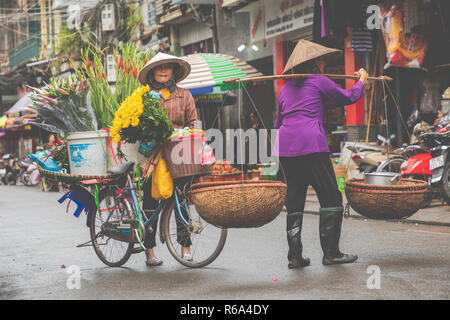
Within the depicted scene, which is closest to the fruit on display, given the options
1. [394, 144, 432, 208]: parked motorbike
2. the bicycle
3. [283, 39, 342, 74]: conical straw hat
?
[394, 144, 432, 208]: parked motorbike

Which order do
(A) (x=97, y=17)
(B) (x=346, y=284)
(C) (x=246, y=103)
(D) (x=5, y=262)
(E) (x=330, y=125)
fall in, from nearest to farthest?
1. (B) (x=346, y=284)
2. (D) (x=5, y=262)
3. (E) (x=330, y=125)
4. (C) (x=246, y=103)
5. (A) (x=97, y=17)

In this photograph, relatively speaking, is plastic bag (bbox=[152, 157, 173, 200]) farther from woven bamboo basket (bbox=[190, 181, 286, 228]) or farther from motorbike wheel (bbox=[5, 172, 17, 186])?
motorbike wheel (bbox=[5, 172, 17, 186])

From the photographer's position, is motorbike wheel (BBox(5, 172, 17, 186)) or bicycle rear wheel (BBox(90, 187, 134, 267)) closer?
bicycle rear wheel (BBox(90, 187, 134, 267))

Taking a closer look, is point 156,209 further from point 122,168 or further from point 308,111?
point 308,111

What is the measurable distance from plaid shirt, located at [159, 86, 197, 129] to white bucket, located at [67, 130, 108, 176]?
63cm

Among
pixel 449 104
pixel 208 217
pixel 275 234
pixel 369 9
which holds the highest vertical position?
pixel 369 9

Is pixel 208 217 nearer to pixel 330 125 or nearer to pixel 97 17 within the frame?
pixel 330 125

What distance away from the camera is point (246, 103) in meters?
19.8

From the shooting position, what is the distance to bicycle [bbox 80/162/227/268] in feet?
19.8

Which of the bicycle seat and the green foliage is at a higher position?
the green foliage

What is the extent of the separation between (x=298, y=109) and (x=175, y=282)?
1.82 m

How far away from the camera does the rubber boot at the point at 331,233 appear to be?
593 cm

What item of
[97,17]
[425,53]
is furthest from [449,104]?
[97,17]

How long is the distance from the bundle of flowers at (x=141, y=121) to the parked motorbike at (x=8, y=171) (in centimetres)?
2251
